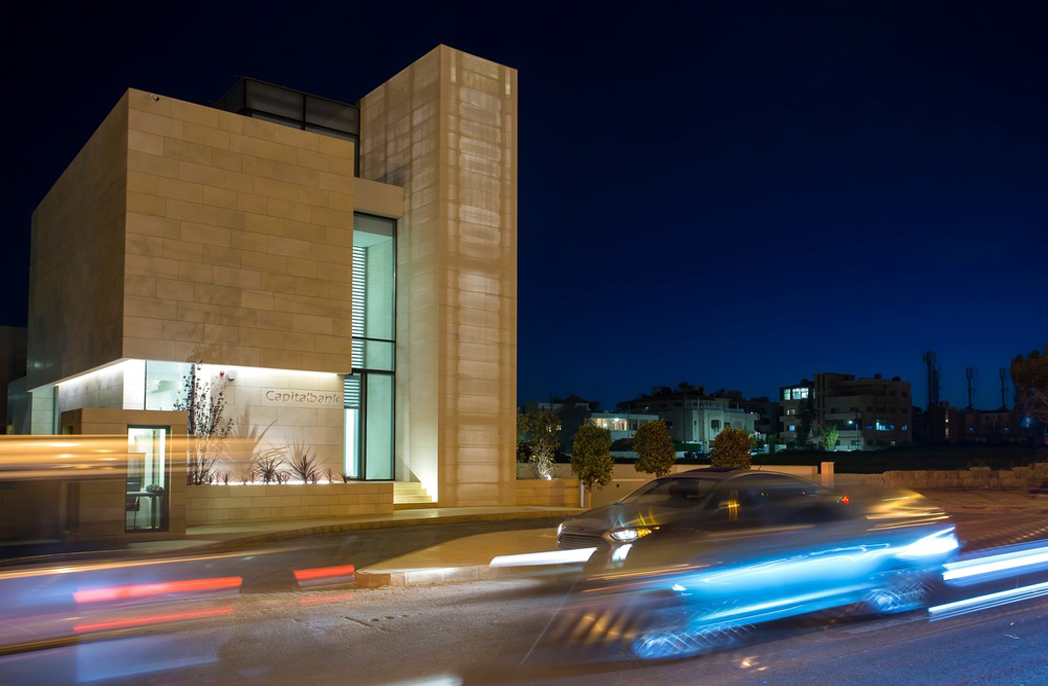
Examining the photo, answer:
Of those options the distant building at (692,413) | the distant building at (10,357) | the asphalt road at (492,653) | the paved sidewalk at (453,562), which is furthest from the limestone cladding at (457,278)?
the distant building at (692,413)

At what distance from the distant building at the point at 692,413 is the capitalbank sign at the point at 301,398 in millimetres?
78675

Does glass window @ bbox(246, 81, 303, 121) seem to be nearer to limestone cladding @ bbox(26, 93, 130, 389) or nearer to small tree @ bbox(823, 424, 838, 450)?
limestone cladding @ bbox(26, 93, 130, 389)

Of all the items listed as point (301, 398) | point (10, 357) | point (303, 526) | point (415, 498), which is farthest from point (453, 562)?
point (10, 357)

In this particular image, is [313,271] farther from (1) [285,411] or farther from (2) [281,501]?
(2) [281,501]

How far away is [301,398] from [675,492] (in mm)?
16588

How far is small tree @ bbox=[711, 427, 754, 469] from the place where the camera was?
34.7 metres

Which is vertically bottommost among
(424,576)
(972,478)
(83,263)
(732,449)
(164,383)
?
(972,478)

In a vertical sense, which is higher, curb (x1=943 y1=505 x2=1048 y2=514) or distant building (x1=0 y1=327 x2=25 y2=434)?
distant building (x1=0 y1=327 x2=25 y2=434)

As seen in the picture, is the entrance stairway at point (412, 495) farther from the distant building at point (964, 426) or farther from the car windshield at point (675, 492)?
the distant building at point (964, 426)

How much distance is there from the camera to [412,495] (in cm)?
2681

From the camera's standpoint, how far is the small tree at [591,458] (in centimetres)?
3022

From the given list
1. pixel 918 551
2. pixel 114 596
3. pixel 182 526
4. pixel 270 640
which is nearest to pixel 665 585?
pixel 918 551

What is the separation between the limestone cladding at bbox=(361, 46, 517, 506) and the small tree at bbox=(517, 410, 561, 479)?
4.23 m

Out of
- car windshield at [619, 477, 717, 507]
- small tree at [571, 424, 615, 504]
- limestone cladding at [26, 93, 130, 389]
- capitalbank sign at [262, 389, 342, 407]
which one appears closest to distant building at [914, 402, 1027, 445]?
small tree at [571, 424, 615, 504]
